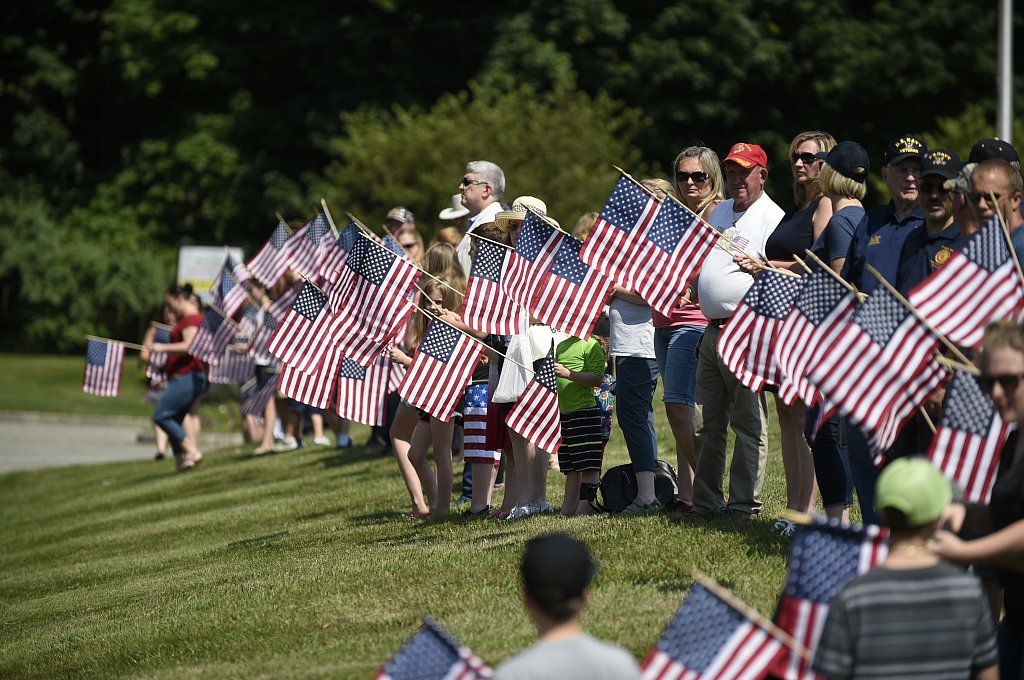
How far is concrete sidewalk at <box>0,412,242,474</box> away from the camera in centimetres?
2555

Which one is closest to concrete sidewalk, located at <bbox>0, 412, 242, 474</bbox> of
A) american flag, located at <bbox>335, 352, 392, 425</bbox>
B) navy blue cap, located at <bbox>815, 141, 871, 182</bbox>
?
american flag, located at <bbox>335, 352, 392, 425</bbox>

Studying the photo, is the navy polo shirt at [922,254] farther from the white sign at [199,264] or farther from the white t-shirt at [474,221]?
the white sign at [199,264]

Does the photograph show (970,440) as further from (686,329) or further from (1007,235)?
(686,329)

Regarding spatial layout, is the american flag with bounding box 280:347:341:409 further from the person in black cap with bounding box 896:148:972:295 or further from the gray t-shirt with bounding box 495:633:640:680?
the gray t-shirt with bounding box 495:633:640:680

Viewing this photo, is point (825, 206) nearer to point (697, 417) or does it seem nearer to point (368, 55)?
point (697, 417)

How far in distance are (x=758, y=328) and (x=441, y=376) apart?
303cm

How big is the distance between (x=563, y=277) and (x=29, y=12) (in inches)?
1920

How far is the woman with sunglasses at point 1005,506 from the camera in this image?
4949 mm

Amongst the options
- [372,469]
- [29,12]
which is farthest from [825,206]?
[29,12]

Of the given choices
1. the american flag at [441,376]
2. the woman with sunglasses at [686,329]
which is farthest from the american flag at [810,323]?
the american flag at [441,376]

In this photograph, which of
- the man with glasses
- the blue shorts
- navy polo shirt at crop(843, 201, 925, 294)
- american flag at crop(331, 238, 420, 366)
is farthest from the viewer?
the man with glasses

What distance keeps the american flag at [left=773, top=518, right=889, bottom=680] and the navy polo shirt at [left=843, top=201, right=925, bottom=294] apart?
2265 millimetres

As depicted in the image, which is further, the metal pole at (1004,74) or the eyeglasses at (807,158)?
the metal pole at (1004,74)

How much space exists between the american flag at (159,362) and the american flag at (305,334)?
333 inches
